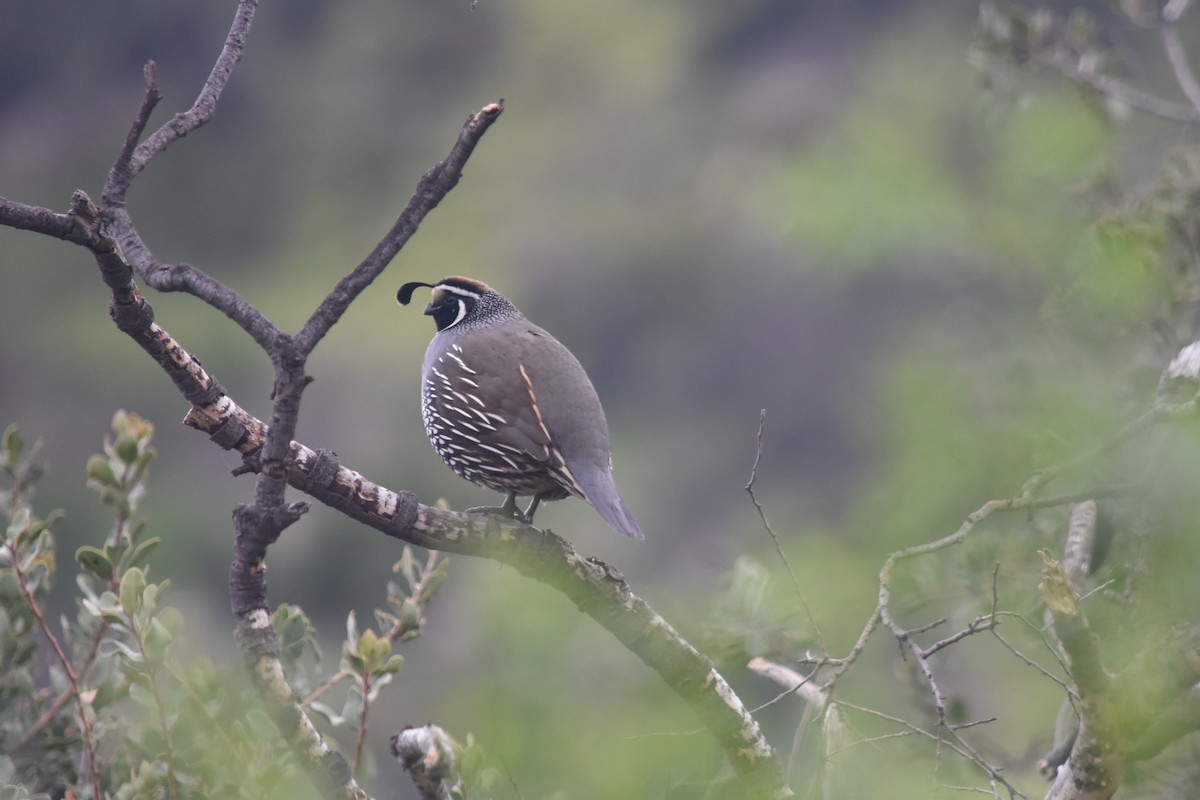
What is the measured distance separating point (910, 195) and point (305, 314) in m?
23.4

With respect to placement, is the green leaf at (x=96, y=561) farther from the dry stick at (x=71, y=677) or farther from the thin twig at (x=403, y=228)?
the thin twig at (x=403, y=228)

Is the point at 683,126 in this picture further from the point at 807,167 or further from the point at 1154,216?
the point at 807,167

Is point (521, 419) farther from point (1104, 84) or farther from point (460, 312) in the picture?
point (1104, 84)

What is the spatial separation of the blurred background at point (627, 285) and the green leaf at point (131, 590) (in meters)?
0.54

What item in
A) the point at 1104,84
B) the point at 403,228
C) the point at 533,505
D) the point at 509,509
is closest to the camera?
the point at 403,228

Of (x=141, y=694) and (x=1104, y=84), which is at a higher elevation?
(x=1104, y=84)

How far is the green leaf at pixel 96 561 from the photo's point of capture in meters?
2.85

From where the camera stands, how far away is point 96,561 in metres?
2.87

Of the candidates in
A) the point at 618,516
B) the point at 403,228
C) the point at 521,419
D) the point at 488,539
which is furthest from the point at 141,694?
the point at 521,419

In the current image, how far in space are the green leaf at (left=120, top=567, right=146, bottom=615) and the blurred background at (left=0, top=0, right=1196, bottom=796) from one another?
0.54 m

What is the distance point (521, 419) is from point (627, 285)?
20.0 m

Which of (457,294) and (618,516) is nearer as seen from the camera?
(618,516)

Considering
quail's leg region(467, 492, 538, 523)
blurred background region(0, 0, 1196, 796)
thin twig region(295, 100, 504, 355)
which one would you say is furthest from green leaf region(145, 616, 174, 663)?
quail's leg region(467, 492, 538, 523)

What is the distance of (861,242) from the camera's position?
2.18 metres
